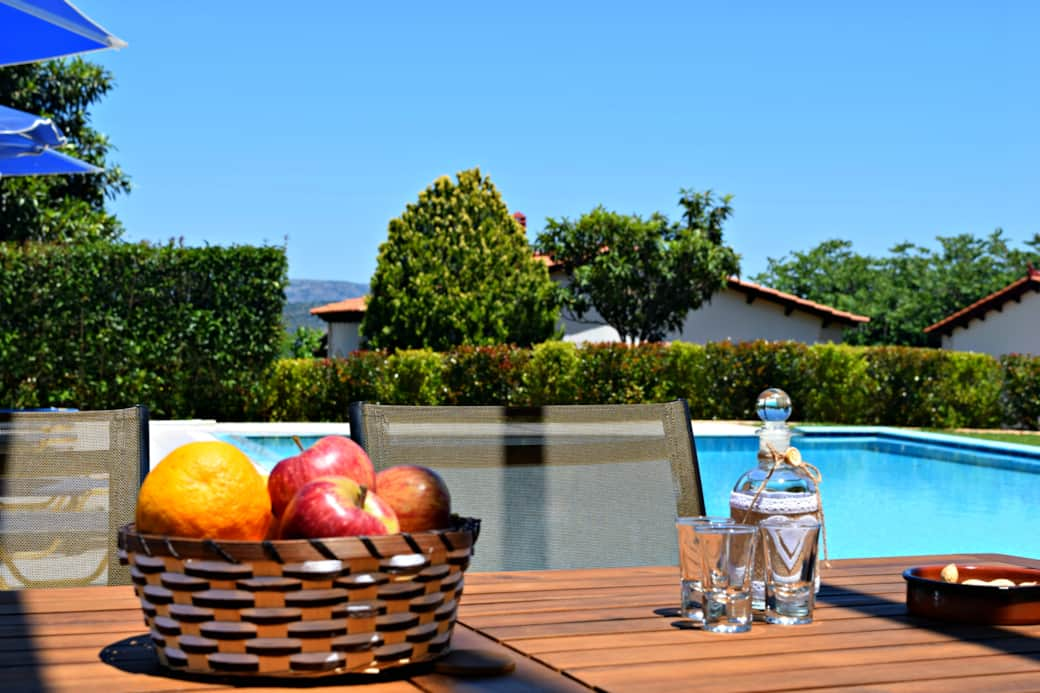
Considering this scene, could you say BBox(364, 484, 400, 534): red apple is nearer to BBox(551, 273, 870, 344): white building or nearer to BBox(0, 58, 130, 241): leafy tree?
BBox(0, 58, 130, 241): leafy tree

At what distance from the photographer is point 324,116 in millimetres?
43656

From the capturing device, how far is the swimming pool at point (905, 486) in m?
9.76

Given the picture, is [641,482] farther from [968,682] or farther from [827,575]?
[968,682]

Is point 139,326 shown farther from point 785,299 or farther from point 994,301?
A: point 994,301

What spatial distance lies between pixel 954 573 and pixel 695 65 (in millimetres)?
37351

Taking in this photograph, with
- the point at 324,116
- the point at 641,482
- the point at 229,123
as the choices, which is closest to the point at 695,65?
the point at 324,116

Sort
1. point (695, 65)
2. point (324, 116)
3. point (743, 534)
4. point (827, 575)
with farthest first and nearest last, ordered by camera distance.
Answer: point (324, 116) → point (695, 65) → point (827, 575) → point (743, 534)

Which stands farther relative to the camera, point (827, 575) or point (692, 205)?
point (692, 205)

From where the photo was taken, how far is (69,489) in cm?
223

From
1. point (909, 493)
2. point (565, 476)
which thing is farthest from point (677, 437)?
point (909, 493)

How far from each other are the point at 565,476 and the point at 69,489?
100 cm

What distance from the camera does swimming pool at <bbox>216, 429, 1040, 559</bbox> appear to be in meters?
9.76

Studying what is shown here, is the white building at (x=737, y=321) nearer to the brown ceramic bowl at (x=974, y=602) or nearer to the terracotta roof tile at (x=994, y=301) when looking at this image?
the terracotta roof tile at (x=994, y=301)

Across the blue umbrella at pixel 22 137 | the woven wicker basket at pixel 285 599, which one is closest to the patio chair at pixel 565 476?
the woven wicker basket at pixel 285 599
